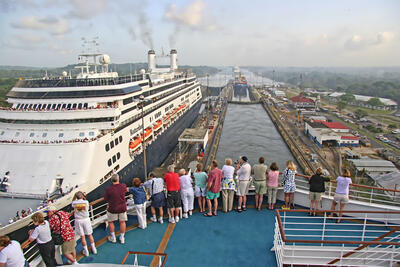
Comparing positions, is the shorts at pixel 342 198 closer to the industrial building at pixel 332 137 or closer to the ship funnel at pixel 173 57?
the industrial building at pixel 332 137

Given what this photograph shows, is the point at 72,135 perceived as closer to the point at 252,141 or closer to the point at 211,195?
the point at 211,195

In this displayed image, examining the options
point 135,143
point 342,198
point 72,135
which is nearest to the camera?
point 342,198

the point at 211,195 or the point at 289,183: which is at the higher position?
the point at 289,183

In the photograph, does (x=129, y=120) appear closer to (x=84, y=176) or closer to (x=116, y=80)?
(x=116, y=80)

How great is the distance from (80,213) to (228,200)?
127 inches

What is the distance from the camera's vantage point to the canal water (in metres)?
31.7

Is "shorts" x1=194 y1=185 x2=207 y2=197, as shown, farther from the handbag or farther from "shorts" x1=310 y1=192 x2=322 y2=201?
the handbag

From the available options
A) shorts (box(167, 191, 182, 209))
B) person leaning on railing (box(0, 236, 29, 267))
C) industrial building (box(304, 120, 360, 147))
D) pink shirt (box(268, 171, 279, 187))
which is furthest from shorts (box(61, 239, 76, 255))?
industrial building (box(304, 120, 360, 147))

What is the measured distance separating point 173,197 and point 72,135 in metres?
9.51

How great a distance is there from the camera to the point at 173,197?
571 cm

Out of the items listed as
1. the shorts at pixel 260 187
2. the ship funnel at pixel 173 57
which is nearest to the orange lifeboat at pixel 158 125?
the shorts at pixel 260 187

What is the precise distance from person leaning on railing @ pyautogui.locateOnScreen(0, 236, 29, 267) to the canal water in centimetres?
2585

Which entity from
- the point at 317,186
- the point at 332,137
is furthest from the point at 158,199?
the point at 332,137

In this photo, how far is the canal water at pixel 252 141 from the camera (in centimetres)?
3169
